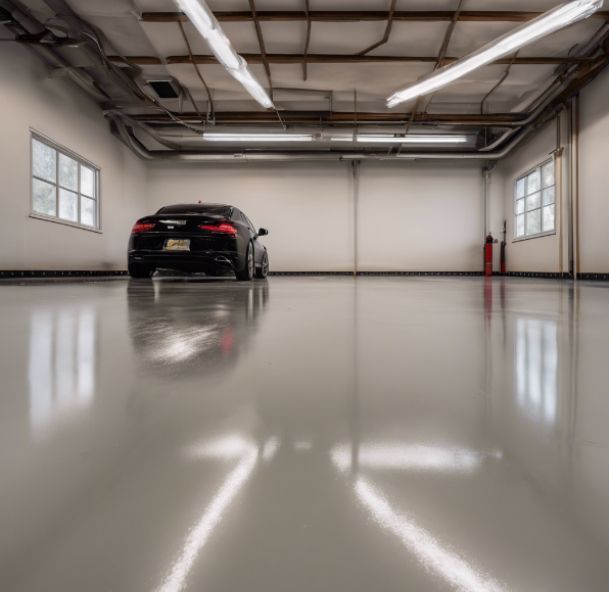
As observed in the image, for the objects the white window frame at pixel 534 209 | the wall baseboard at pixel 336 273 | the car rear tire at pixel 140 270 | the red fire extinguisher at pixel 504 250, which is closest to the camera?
the car rear tire at pixel 140 270

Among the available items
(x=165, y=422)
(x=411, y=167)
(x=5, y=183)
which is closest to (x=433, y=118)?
(x=411, y=167)

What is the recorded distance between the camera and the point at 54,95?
733 centimetres

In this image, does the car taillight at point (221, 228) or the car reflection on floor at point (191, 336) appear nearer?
the car reflection on floor at point (191, 336)

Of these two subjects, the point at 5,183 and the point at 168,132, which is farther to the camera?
the point at 168,132

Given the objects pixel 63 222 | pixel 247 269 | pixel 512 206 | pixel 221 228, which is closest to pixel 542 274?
pixel 512 206

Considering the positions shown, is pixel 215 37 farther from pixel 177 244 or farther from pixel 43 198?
pixel 43 198

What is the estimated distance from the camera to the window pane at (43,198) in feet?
22.9

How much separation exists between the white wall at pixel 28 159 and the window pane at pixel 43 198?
0.25m

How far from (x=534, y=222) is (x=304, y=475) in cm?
1143

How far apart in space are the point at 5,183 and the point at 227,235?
144 inches

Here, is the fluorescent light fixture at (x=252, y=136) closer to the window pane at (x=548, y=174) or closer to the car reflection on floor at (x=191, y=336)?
the window pane at (x=548, y=174)

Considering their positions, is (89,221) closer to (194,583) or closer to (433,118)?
(433,118)

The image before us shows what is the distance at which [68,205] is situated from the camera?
26.3 feet

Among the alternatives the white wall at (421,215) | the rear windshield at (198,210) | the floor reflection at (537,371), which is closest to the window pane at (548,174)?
the white wall at (421,215)
